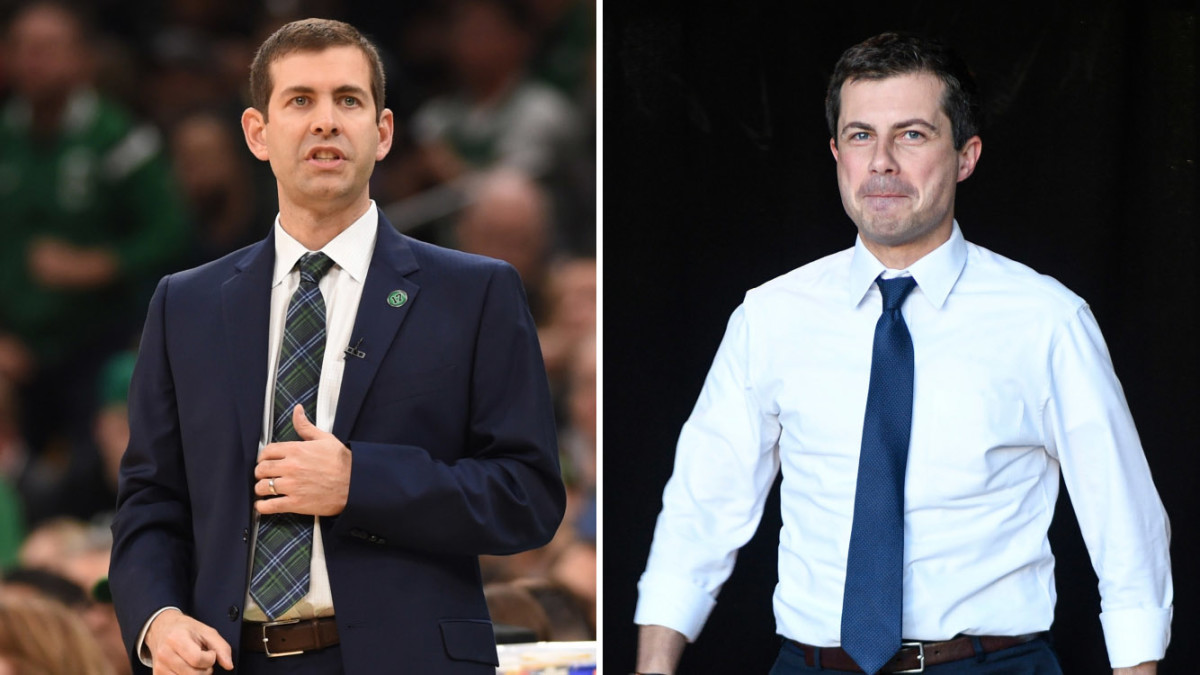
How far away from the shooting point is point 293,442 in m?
1.98

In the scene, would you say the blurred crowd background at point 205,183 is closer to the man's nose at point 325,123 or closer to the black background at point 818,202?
the black background at point 818,202

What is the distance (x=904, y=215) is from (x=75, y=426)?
94.8 inches

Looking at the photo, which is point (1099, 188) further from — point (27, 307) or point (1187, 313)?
point (27, 307)

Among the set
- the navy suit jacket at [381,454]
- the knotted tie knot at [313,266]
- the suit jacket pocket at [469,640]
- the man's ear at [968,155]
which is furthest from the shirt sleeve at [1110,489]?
the knotted tie knot at [313,266]

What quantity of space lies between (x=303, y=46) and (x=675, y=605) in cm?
115

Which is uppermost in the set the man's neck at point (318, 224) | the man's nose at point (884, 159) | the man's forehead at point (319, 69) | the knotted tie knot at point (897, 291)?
the man's forehead at point (319, 69)

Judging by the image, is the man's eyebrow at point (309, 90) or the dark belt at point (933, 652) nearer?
the man's eyebrow at point (309, 90)

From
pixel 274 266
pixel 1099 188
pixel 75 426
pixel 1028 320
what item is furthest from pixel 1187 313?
pixel 75 426

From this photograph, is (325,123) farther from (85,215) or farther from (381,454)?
(85,215)

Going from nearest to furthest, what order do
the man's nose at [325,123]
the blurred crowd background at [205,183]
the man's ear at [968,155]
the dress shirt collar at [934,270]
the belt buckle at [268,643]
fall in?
the belt buckle at [268,643], the man's nose at [325,123], the dress shirt collar at [934,270], the man's ear at [968,155], the blurred crowd background at [205,183]

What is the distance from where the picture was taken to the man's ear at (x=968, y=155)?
2.65 meters

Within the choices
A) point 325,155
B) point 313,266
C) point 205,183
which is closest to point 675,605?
point 313,266

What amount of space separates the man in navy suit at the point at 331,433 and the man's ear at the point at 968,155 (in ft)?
3.04

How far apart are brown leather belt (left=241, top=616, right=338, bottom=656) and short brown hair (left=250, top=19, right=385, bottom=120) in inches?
31.3
